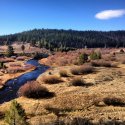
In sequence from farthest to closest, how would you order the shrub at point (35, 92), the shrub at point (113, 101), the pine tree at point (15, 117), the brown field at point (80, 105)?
1. the shrub at point (35, 92)
2. the shrub at point (113, 101)
3. the brown field at point (80, 105)
4. the pine tree at point (15, 117)

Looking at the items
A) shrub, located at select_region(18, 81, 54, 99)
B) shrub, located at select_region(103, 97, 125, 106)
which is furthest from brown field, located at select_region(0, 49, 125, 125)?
shrub, located at select_region(18, 81, 54, 99)

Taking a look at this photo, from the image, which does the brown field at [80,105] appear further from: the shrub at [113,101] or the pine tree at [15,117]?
the pine tree at [15,117]

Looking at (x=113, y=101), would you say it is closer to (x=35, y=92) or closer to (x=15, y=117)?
(x=35, y=92)

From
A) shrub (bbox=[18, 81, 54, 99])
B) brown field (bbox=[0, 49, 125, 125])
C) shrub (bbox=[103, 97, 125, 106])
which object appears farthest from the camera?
shrub (bbox=[18, 81, 54, 99])

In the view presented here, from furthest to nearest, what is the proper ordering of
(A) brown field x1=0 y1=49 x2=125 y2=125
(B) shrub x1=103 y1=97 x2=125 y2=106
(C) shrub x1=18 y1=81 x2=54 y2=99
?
(C) shrub x1=18 y1=81 x2=54 y2=99, (B) shrub x1=103 y1=97 x2=125 y2=106, (A) brown field x1=0 y1=49 x2=125 y2=125

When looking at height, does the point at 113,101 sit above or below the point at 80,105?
above

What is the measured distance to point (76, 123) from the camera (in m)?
32.4

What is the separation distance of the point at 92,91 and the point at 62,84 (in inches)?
379

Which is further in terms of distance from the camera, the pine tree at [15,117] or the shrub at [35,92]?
the shrub at [35,92]

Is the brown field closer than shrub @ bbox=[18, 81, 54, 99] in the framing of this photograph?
Yes

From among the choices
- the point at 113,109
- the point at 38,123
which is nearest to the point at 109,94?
the point at 113,109

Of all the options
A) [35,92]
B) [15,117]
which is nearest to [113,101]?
[35,92]

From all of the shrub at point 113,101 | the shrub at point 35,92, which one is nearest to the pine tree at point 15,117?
the shrub at point 113,101

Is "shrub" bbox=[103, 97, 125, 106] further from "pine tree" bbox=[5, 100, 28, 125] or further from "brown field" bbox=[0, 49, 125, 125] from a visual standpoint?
"pine tree" bbox=[5, 100, 28, 125]
